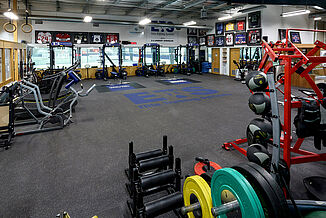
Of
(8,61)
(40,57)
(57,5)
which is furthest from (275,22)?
(40,57)

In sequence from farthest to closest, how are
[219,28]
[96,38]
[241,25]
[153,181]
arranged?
[219,28]
[96,38]
[241,25]
[153,181]

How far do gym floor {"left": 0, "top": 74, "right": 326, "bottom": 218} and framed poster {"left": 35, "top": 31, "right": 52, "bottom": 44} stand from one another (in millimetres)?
7664

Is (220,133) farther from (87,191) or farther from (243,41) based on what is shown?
(243,41)

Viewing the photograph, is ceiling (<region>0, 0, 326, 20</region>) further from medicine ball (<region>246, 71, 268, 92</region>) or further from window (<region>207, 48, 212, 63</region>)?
medicine ball (<region>246, 71, 268, 92</region>)

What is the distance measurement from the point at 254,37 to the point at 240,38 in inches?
36.7

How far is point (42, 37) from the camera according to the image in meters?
11.4

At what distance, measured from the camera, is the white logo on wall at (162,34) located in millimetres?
14078

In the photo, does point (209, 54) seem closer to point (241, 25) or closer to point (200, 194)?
point (241, 25)

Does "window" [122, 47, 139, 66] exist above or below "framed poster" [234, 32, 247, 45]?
below

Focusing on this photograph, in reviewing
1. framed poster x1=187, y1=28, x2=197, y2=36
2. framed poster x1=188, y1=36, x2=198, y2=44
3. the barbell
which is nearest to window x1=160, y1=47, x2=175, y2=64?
framed poster x1=188, y1=36, x2=198, y2=44

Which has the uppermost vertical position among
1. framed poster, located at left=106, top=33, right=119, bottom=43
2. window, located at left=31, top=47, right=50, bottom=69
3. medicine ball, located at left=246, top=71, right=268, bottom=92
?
framed poster, located at left=106, top=33, right=119, bottom=43

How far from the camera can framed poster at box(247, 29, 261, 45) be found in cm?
1073

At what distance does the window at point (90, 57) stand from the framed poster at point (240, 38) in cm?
798

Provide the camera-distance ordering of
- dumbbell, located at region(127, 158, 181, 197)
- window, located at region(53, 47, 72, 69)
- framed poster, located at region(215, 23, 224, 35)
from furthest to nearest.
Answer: framed poster, located at region(215, 23, 224, 35), window, located at region(53, 47, 72, 69), dumbbell, located at region(127, 158, 181, 197)
